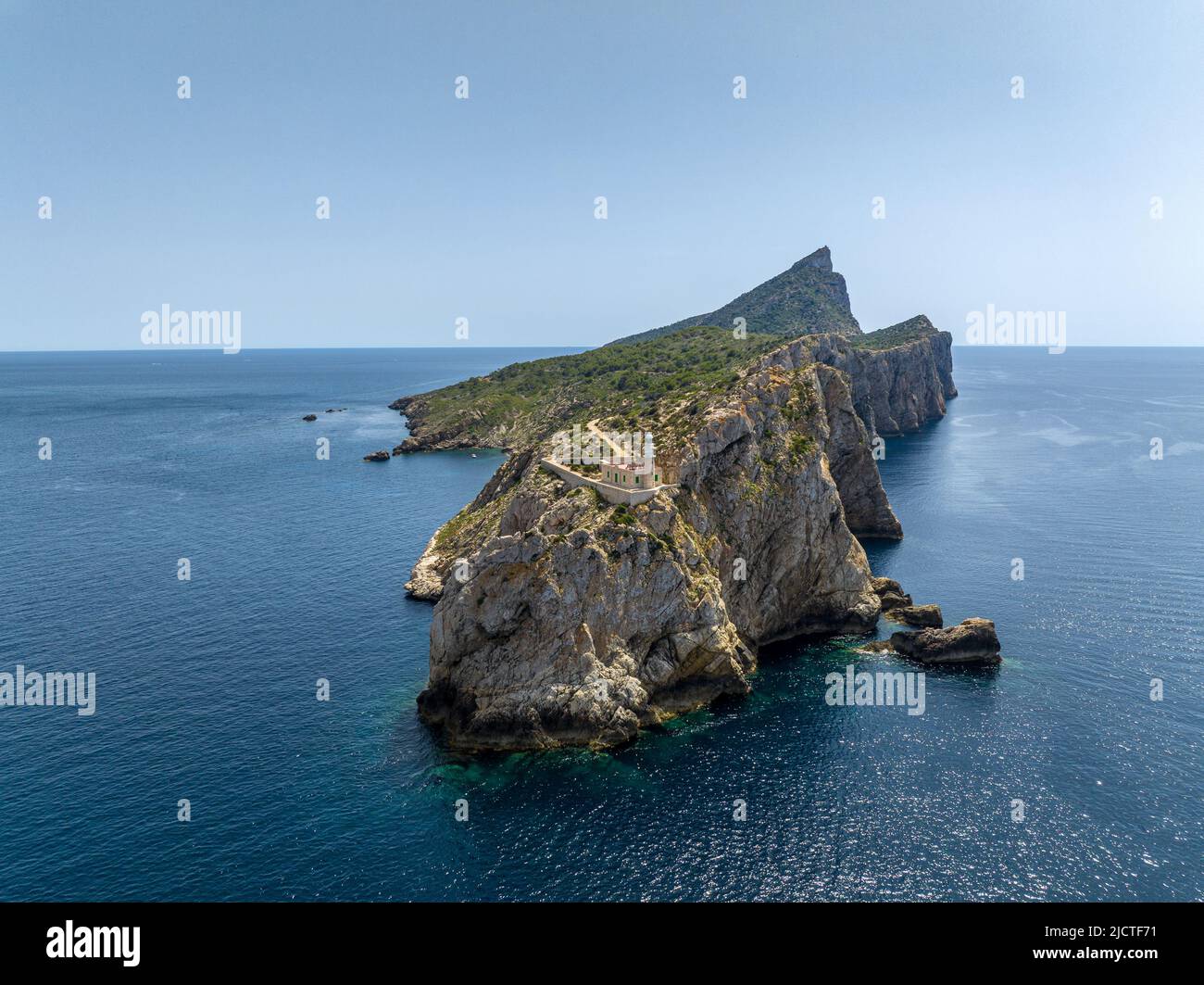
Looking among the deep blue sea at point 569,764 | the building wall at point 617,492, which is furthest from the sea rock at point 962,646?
the building wall at point 617,492

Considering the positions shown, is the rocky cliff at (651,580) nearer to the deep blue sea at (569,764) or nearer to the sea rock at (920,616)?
the sea rock at (920,616)

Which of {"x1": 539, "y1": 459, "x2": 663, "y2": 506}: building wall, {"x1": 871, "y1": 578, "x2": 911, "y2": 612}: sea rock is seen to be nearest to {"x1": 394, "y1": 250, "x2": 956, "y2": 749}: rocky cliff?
{"x1": 539, "y1": 459, "x2": 663, "y2": 506}: building wall

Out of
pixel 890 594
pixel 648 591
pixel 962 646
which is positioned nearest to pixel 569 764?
pixel 648 591

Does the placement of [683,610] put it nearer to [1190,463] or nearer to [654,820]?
[654,820]
